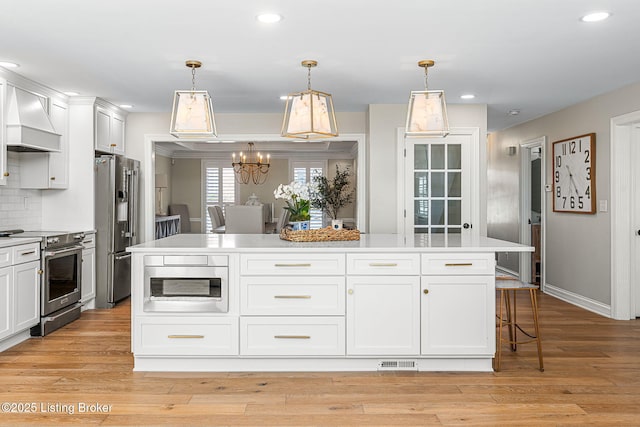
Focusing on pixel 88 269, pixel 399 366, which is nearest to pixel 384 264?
pixel 399 366

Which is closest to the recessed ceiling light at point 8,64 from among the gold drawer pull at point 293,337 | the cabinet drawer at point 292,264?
the cabinet drawer at point 292,264

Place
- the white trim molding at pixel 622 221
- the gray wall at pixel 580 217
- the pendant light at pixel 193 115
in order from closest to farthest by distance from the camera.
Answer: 1. the pendant light at pixel 193 115
2. the white trim molding at pixel 622 221
3. the gray wall at pixel 580 217

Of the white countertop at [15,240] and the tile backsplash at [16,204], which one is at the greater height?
→ the tile backsplash at [16,204]

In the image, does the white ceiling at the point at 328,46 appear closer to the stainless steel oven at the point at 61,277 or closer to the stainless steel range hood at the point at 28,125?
the stainless steel range hood at the point at 28,125

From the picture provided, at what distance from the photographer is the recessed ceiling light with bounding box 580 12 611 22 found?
3.17 m

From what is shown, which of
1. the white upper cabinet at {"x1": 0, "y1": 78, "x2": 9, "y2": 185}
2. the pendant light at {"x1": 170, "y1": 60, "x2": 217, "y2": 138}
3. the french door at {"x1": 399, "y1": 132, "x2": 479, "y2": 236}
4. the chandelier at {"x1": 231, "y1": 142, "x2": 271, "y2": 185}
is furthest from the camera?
the chandelier at {"x1": 231, "y1": 142, "x2": 271, "y2": 185}

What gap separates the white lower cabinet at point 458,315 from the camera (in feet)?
11.5

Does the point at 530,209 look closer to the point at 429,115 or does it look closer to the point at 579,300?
the point at 579,300

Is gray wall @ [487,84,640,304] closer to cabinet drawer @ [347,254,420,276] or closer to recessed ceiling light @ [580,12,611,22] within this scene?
recessed ceiling light @ [580,12,611,22]

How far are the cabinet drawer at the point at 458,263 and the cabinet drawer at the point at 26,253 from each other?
3192mm

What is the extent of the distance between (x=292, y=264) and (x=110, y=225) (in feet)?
10.1

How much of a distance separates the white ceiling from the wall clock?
581 millimetres

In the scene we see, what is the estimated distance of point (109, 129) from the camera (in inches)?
238

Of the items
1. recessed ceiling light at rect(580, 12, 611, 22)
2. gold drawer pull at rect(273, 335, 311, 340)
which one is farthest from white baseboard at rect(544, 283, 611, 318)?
gold drawer pull at rect(273, 335, 311, 340)
